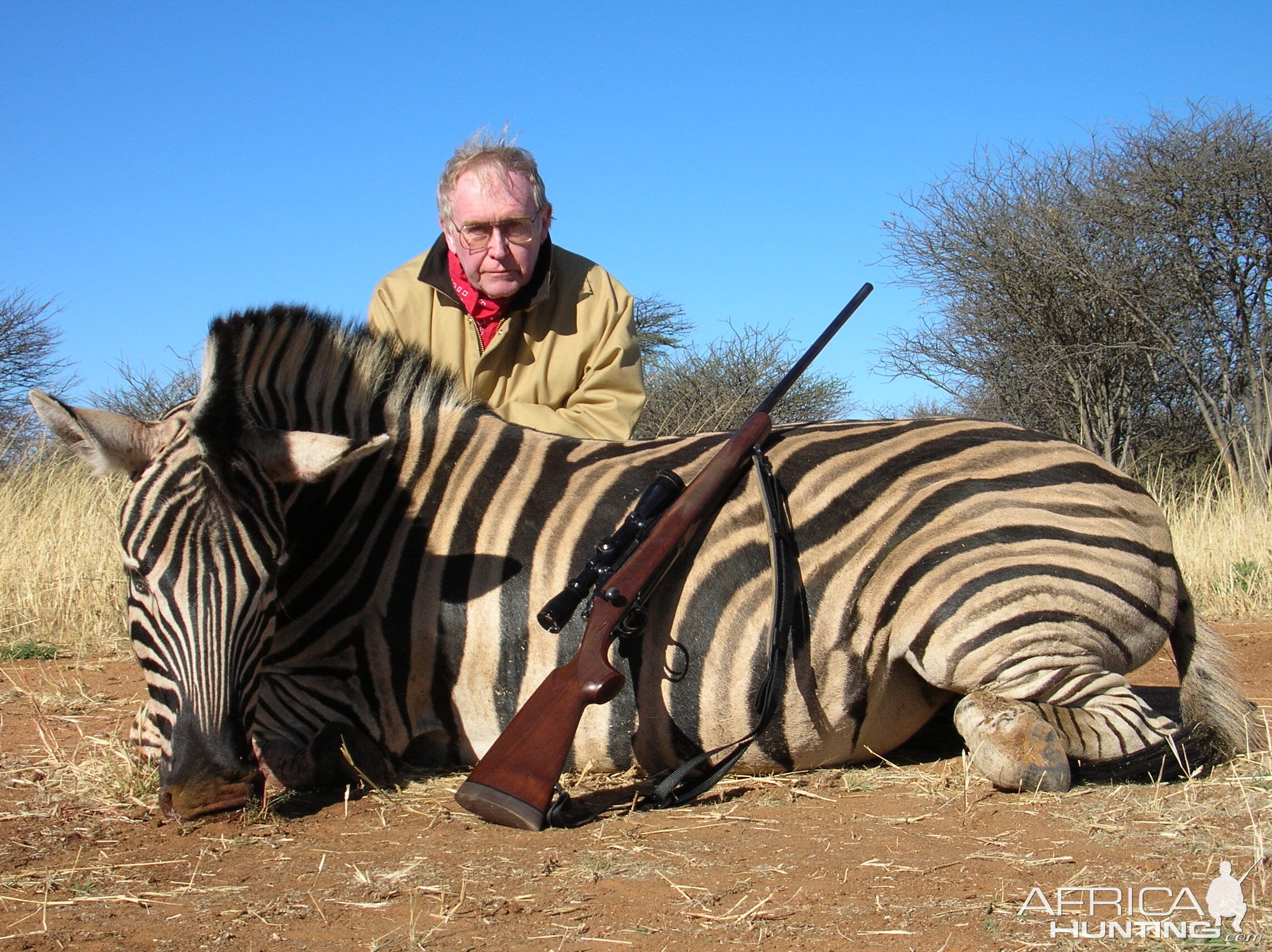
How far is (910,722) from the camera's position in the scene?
11.3ft

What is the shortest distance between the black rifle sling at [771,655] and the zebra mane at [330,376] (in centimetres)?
116

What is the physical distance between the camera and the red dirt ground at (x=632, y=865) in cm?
213

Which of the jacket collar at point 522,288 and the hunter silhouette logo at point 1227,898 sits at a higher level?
the jacket collar at point 522,288

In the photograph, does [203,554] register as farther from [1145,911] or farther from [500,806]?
[1145,911]

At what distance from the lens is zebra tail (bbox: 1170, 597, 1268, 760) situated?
3.36 meters

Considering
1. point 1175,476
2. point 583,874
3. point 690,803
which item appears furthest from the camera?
point 1175,476

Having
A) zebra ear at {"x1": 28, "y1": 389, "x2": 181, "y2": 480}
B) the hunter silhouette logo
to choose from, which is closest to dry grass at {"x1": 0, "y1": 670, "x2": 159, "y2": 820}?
zebra ear at {"x1": 28, "y1": 389, "x2": 181, "y2": 480}

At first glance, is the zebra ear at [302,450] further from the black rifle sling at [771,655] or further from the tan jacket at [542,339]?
the tan jacket at [542,339]

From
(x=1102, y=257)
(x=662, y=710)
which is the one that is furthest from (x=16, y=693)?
(x=1102, y=257)

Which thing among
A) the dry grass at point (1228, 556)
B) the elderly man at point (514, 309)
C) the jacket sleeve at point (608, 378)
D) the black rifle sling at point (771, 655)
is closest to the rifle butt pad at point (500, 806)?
the black rifle sling at point (771, 655)

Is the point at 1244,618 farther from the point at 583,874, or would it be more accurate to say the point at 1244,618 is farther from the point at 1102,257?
the point at 1102,257

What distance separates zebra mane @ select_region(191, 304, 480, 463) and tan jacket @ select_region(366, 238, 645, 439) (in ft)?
2.75

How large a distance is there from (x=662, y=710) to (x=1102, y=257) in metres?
12.3

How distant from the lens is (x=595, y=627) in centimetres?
298
